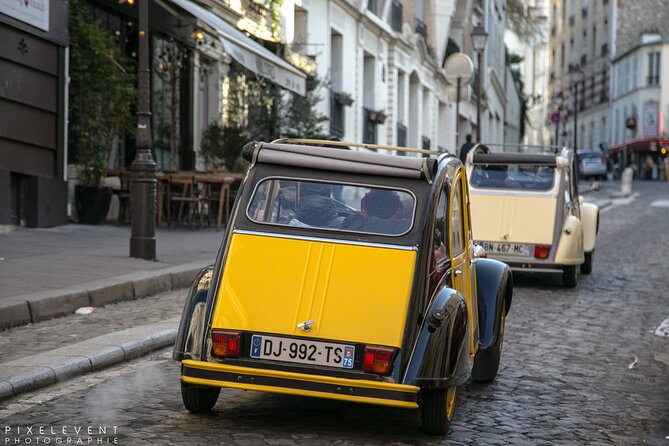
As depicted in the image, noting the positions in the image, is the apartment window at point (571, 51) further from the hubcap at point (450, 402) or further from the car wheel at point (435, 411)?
the car wheel at point (435, 411)

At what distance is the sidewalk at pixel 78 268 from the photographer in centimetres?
944

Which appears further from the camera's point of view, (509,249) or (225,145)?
(225,145)

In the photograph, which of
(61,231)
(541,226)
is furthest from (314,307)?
(61,231)

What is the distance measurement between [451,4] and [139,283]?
105 ft

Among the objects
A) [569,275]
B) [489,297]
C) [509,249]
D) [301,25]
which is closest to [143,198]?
[509,249]

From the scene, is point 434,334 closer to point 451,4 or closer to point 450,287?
point 450,287

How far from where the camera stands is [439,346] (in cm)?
561

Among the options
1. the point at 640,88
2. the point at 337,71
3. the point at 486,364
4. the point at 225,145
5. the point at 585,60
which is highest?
the point at 585,60

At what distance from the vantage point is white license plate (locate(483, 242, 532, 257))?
13.6 metres

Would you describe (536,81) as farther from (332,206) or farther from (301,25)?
(332,206)

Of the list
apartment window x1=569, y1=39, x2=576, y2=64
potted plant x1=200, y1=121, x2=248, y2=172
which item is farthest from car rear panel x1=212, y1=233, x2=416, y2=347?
apartment window x1=569, y1=39, x2=576, y2=64

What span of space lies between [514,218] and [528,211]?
0.63 feet

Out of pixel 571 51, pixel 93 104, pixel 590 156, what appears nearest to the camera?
pixel 93 104

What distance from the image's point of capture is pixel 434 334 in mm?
5629
